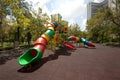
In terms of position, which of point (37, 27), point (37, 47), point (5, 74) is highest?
point (37, 27)

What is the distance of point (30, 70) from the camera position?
11.9 m

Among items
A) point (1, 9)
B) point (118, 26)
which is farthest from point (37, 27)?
point (118, 26)

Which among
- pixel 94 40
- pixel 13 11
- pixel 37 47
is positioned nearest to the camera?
pixel 37 47

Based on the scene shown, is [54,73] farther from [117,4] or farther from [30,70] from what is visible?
[117,4]

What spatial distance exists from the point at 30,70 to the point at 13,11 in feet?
31.0

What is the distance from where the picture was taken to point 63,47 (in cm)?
2791

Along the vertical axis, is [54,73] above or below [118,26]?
below

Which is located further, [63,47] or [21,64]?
[63,47]

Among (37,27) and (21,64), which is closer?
(21,64)

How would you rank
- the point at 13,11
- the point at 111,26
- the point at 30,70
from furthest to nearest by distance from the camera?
the point at 111,26 < the point at 13,11 < the point at 30,70

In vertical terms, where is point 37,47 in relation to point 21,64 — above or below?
above

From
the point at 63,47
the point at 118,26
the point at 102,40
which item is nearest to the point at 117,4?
the point at 118,26

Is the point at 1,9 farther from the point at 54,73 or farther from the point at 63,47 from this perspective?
the point at 63,47

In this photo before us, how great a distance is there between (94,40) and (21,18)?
4824 cm
